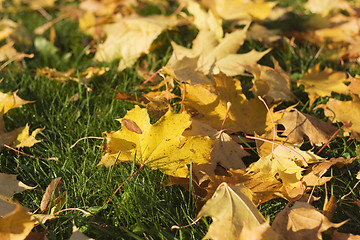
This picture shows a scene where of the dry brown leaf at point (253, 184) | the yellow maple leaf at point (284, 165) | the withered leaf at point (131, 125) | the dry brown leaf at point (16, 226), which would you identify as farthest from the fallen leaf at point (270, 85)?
the dry brown leaf at point (16, 226)

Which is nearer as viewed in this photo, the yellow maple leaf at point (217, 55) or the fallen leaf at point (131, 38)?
the yellow maple leaf at point (217, 55)

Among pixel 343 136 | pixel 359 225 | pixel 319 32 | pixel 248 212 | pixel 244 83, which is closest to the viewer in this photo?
pixel 248 212

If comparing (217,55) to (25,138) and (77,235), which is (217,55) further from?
(77,235)

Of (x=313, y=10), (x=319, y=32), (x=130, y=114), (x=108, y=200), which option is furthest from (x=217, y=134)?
(x=313, y=10)

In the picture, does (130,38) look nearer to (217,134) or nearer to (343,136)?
(217,134)

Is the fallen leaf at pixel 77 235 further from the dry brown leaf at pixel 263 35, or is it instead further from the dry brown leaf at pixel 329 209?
the dry brown leaf at pixel 263 35

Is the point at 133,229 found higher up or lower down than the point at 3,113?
lower down

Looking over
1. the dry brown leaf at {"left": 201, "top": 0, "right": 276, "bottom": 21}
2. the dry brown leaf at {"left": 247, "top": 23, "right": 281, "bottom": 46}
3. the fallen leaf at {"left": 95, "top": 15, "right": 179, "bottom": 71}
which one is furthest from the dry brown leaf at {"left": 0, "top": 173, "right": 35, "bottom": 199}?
the dry brown leaf at {"left": 201, "top": 0, "right": 276, "bottom": 21}
